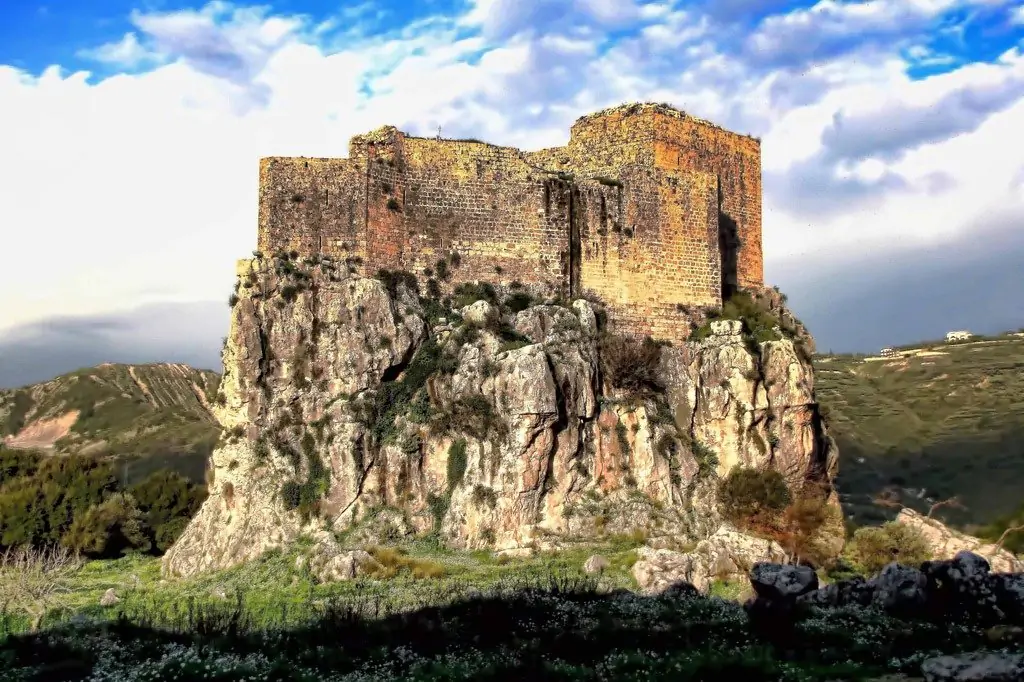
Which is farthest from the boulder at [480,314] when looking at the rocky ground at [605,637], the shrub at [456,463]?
the rocky ground at [605,637]

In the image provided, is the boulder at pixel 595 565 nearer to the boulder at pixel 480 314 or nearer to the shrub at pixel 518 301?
the boulder at pixel 480 314

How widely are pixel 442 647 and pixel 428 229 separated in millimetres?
18928

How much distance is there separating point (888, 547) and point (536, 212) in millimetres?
16197

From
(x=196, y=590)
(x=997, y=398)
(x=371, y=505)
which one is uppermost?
(x=997, y=398)

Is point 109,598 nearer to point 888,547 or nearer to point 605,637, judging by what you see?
point 605,637

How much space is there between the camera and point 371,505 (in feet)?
108

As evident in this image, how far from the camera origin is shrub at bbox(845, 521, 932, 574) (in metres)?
28.9

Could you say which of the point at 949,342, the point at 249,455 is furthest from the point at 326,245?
the point at 949,342

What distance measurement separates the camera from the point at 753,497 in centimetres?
3331

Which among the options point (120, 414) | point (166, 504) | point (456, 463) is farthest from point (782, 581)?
point (120, 414)

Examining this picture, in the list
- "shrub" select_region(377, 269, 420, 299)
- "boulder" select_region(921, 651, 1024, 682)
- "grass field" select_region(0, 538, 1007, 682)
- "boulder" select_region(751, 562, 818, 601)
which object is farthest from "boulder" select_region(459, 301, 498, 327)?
"boulder" select_region(921, 651, 1024, 682)

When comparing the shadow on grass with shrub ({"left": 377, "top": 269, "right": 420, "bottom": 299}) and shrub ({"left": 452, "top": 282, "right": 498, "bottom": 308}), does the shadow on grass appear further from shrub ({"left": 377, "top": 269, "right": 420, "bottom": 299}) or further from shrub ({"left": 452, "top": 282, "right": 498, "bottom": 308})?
shrub ({"left": 452, "top": 282, "right": 498, "bottom": 308})

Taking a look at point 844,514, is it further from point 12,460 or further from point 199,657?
point 12,460

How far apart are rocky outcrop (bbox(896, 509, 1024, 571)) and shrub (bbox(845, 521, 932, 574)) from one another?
0.21 m
